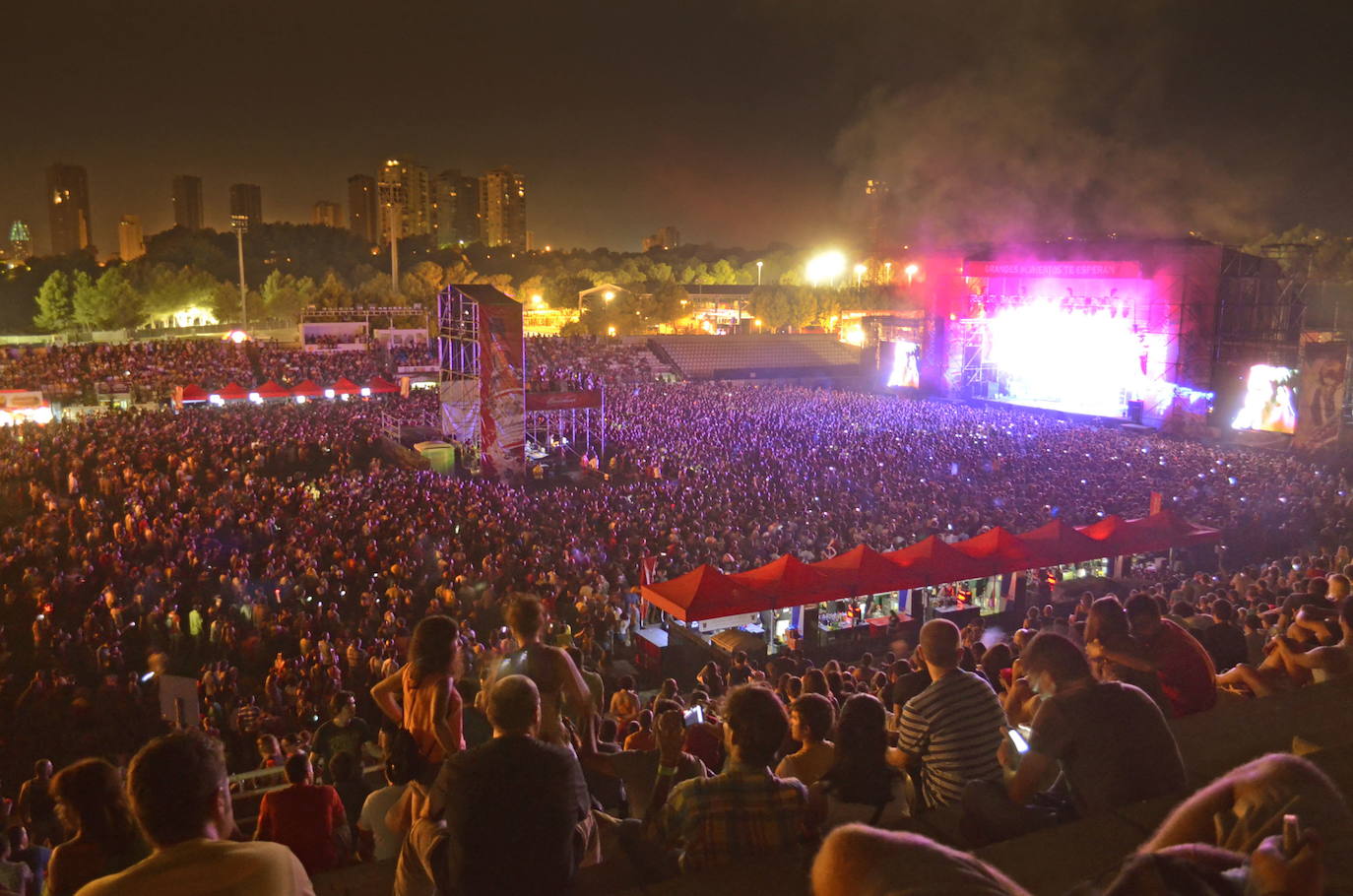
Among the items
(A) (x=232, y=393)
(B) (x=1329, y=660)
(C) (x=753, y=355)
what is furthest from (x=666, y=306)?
(B) (x=1329, y=660)

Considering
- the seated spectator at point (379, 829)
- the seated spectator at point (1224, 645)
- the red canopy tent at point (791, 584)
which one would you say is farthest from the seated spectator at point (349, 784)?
the red canopy tent at point (791, 584)

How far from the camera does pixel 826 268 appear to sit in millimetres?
76750

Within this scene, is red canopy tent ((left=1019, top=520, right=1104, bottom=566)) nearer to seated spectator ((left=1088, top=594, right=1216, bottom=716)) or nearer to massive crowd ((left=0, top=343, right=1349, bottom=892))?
massive crowd ((left=0, top=343, right=1349, bottom=892))

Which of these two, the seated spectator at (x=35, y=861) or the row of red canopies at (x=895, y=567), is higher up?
the seated spectator at (x=35, y=861)

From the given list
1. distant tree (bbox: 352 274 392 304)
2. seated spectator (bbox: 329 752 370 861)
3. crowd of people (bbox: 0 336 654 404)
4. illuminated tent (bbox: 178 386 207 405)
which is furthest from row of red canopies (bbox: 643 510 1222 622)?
distant tree (bbox: 352 274 392 304)

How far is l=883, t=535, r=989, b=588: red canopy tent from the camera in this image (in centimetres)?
1013

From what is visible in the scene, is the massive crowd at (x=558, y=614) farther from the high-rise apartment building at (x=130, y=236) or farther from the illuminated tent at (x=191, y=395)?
the high-rise apartment building at (x=130, y=236)

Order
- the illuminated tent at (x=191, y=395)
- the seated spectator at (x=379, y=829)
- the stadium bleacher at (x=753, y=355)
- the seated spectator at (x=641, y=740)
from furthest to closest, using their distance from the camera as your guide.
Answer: the stadium bleacher at (x=753, y=355)
the illuminated tent at (x=191, y=395)
the seated spectator at (x=641, y=740)
the seated spectator at (x=379, y=829)

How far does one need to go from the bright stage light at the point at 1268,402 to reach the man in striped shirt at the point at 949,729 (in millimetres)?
27304

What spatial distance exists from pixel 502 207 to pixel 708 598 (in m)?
156

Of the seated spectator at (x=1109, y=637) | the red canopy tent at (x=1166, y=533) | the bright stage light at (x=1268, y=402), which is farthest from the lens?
the bright stage light at (x=1268, y=402)

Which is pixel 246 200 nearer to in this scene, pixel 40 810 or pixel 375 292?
pixel 375 292

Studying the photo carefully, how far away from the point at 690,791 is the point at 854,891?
1200 mm

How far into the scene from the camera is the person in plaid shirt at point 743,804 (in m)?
2.50
